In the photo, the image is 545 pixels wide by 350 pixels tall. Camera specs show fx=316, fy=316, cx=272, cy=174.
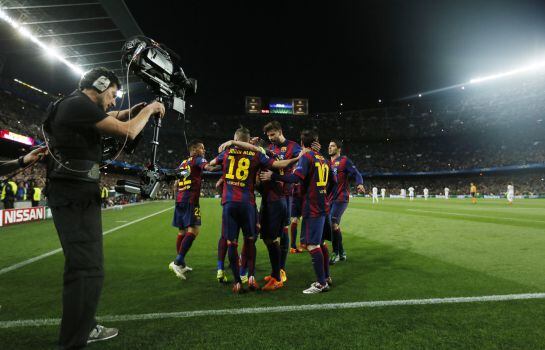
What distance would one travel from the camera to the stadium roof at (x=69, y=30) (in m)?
18.7

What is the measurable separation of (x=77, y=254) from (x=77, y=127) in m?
0.98

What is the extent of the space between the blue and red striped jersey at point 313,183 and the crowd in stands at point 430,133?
1663 inches

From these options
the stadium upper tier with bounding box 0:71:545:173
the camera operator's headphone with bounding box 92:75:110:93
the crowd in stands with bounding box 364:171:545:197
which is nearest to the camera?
the camera operator's headphone with bounding box 92:75:110:93

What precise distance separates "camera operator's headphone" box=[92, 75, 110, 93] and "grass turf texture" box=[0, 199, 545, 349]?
2.19 metres

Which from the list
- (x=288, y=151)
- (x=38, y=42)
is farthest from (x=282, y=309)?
(x=38, y=42)

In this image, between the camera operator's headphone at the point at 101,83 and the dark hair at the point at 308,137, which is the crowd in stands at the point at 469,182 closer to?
the dark hair at the point at 308,137

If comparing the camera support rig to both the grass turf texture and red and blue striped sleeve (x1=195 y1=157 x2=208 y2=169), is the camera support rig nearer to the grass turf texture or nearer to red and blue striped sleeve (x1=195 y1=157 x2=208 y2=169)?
the grass turf texture

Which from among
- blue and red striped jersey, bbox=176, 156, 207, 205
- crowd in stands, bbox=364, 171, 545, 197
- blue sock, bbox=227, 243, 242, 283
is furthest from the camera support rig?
crowd in stands, bbox=364, 171, 545, 197

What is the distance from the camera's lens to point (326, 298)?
3918 millimetres

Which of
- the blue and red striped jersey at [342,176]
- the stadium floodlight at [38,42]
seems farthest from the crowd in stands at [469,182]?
the stadium floodlight at [38,42]

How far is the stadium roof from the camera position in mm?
18719

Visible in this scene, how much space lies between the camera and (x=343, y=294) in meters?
4.07

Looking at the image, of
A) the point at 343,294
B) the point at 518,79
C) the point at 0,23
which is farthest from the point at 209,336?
the point at 518,79

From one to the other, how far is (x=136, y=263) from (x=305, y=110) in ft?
195
